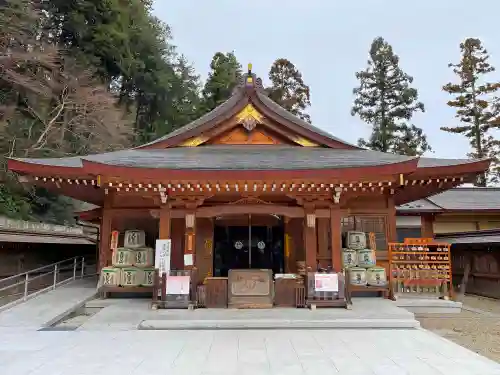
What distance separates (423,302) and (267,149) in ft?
18.8

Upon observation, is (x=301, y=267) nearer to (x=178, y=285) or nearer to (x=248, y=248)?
(x=248, y=248)

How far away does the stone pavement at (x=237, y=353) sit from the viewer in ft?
16.7

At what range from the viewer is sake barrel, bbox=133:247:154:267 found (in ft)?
34.5

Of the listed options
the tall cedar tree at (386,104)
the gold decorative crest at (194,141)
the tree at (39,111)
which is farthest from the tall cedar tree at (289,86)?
the gold decorative crest at (194,141)

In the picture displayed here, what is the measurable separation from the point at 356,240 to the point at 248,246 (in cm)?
315

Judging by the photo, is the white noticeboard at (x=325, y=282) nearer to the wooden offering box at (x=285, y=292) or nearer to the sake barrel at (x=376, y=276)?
the wooden offering box at (x=285, y=292)

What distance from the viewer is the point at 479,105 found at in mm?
27734

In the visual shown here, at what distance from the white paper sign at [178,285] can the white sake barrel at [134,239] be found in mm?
2295

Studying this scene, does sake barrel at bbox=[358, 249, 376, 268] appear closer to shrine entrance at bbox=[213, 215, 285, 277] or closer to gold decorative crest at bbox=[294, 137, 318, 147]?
shrine entrance at bbox=[213, 215, 285, 277]

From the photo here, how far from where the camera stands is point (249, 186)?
8.74 m

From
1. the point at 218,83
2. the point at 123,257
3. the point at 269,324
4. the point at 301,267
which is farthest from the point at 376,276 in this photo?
the point at 218,83

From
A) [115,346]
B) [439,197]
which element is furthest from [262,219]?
[439,197]

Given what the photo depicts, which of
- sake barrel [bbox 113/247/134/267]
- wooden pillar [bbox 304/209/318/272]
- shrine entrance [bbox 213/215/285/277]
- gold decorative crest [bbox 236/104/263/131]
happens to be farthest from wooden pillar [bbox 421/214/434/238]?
sake barrel [bbox 113/247/134/267]

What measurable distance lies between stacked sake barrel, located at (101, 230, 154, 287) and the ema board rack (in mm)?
6442
